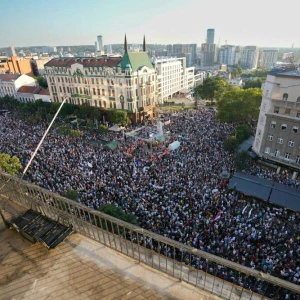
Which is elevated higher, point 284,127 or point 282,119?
point 282,119

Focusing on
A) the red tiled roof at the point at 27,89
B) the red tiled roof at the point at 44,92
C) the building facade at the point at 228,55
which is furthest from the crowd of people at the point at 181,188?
the building facade at the point at 228,55

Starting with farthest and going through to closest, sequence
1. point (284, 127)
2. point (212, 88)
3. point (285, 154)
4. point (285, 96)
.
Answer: point (212, 88), point (285, 154), point (284, 127), point (285, 96)

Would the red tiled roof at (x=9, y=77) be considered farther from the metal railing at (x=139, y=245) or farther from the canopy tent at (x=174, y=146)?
the metal railing at (x=139, y=245)

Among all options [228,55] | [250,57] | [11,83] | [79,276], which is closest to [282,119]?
[79,276]

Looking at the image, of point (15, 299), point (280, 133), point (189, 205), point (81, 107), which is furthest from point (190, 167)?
point (81, 107)

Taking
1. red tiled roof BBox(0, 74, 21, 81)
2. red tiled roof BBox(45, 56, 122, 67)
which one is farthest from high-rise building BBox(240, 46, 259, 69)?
red tiled roof BBox(0, 74, 21, 81)

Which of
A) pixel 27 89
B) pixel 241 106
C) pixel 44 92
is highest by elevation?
pixel 241 106

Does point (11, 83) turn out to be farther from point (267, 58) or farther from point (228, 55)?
point (267, 58)

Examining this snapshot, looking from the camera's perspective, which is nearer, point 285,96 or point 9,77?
point 285,96
